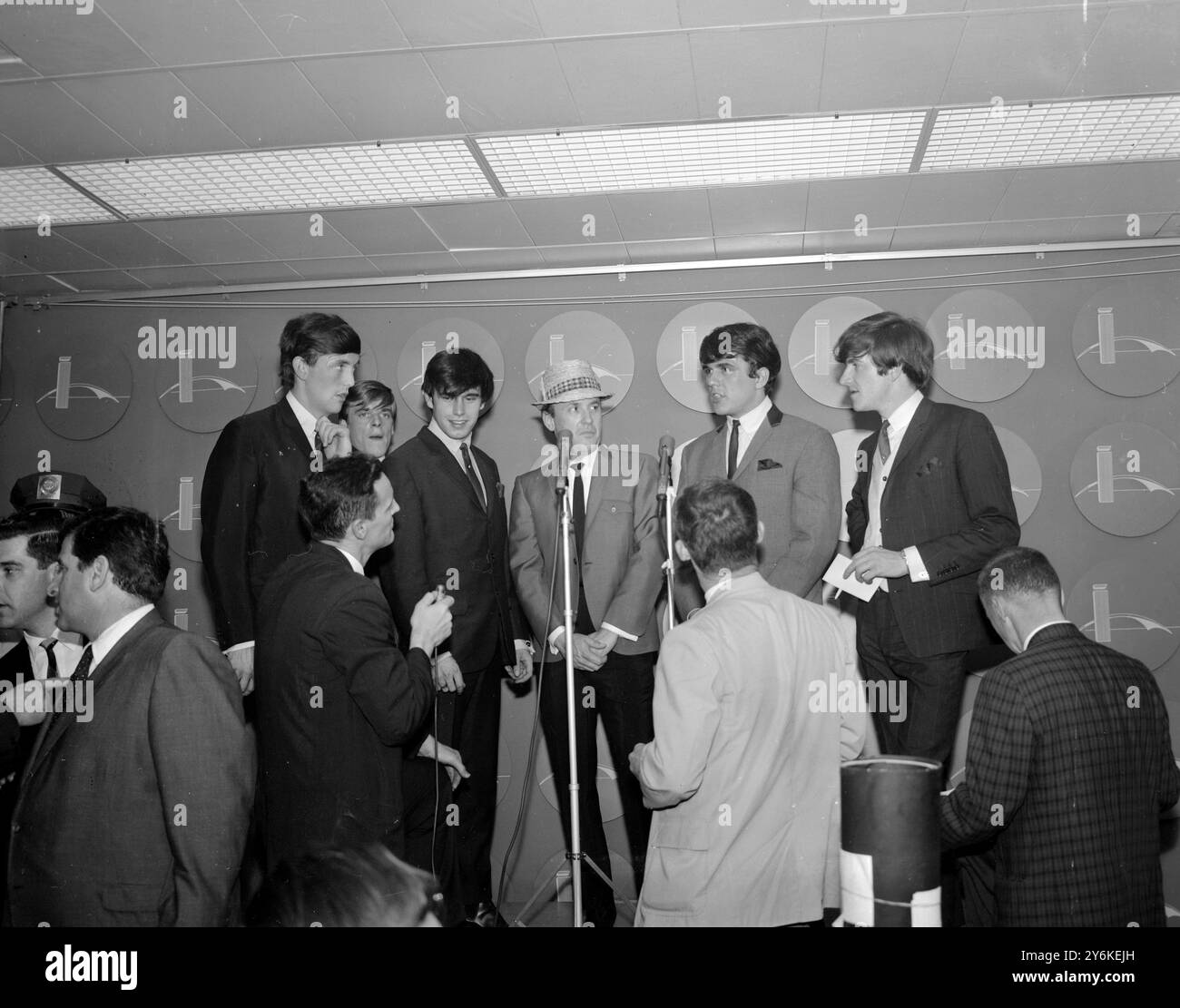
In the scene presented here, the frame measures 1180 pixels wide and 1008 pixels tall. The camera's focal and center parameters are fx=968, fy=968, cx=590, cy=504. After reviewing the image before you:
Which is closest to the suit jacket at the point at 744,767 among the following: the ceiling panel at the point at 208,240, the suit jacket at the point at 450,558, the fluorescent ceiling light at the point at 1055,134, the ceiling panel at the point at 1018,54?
the suit jacket at the point at 450,558

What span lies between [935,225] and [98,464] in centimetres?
400

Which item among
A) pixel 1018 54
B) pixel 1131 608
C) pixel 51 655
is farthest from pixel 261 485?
pixel 1131 608

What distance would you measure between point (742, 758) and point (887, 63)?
2.15m

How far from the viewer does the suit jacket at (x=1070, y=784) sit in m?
2.16

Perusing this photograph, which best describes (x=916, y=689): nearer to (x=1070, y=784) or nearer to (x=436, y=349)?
(x=1070, y=784)

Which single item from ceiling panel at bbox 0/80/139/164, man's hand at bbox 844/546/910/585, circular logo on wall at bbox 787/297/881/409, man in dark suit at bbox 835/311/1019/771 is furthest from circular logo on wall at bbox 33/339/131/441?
man's hand at bbox 844/546/910/585

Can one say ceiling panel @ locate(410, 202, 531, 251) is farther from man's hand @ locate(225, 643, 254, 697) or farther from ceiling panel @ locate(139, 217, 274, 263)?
man's hand @ locate(225, 643, 254, 697)

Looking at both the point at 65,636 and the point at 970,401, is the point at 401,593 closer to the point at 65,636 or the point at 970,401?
the point at 65,636

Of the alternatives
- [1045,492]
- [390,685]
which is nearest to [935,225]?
[1045,492]

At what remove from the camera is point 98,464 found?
4691 mm

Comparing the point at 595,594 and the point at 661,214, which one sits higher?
the point at 661,214

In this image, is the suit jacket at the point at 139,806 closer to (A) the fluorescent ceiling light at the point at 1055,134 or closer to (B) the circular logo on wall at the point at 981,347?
(A) the fluorescent ceiling light at the point at 1055,134

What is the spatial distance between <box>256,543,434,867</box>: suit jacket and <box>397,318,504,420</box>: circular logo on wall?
2.17 meters

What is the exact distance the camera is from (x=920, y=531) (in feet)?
9.89
